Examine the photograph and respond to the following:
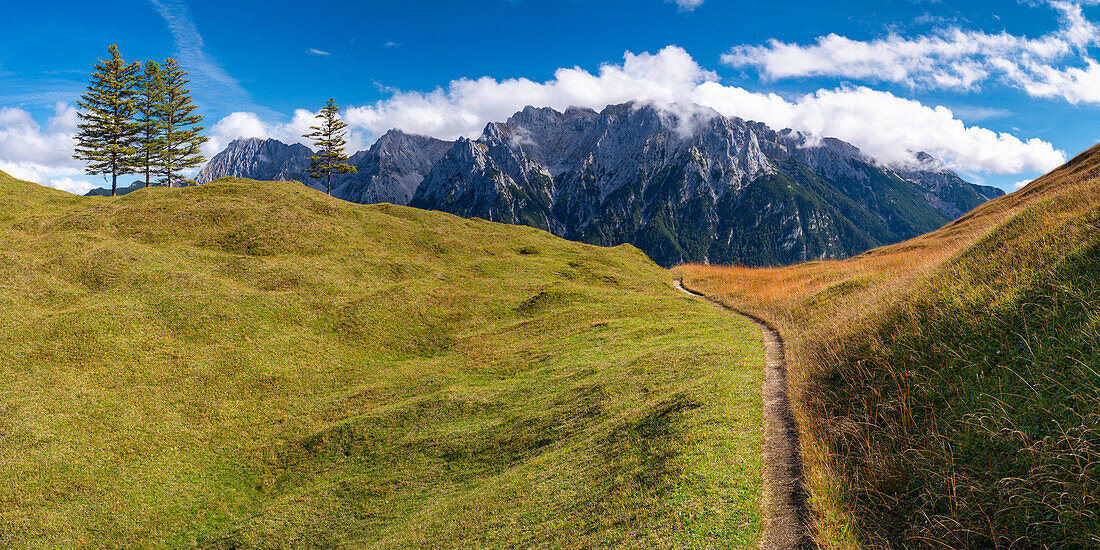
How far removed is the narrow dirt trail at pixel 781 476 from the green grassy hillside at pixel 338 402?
393 mm

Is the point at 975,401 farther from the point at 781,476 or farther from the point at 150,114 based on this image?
the point at 150,114

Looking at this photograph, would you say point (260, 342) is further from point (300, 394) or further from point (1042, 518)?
point (1042, 518)

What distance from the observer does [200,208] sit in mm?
52875

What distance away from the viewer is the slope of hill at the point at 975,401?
7.85 metres

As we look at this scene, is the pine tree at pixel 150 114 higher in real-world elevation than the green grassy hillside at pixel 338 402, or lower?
higher

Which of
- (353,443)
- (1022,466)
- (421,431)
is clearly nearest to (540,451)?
(421,431)

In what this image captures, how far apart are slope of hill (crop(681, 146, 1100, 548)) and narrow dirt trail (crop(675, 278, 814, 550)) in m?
0.36

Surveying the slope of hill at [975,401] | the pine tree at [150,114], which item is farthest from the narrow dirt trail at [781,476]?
the pine tree at [150,114]

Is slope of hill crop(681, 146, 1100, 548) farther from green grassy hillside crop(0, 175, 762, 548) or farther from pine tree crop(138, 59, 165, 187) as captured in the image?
pine tree crop(138, 59, 165, 187)

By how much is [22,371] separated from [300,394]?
1470 centimetres

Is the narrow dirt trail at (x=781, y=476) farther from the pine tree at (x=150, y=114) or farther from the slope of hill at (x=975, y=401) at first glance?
the pine tree at (x=150, y=114)

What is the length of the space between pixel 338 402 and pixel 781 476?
24.6 m

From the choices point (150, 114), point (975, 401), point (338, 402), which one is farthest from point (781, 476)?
point (150, 114)

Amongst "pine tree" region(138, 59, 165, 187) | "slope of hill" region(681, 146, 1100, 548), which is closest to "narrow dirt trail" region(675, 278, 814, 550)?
"slope of hill" region(681, 146, 1100, 548)
